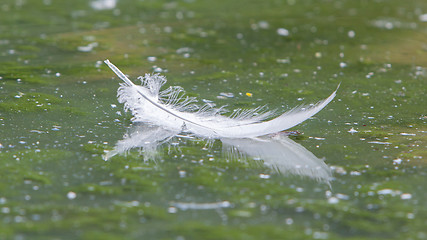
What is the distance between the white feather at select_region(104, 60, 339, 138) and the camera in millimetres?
3412

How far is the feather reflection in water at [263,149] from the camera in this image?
3049 millimetres

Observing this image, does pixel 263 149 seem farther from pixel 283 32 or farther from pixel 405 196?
pixel 283 32

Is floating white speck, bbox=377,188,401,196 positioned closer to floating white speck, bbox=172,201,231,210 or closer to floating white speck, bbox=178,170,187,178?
floating white speck, bbox=172,201,231,210

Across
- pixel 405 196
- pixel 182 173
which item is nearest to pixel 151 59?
pixel 182 173

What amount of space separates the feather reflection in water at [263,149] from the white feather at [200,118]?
48mm

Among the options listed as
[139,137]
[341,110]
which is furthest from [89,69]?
[341,110]

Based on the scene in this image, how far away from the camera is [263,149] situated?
131 inches

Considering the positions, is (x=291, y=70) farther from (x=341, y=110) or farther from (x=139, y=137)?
(x=139, y=137)

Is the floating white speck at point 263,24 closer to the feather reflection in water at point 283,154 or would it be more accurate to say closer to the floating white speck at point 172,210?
the feather reflection in water at point 283,154

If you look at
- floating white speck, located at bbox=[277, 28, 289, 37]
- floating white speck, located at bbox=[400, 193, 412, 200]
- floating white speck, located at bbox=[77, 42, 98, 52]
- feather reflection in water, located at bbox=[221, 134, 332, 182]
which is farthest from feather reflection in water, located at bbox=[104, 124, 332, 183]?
floating white speck, located at bbox=[277, 28, 289, 37]

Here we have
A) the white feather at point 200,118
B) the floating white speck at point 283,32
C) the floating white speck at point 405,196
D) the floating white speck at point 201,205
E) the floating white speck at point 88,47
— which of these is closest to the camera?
the floating white speck at point 201,205

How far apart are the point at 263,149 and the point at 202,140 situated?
0.37m

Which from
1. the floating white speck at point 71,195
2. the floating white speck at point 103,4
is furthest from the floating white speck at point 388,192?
the floating white speck at point 103,4

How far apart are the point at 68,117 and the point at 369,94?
219cm
